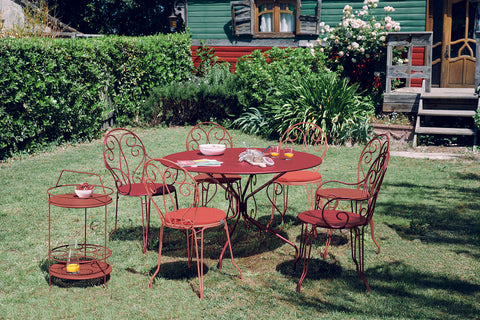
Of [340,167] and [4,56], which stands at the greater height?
[4,56]

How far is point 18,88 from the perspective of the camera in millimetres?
8414

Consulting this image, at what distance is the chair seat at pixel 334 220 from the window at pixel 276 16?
10.5 meters

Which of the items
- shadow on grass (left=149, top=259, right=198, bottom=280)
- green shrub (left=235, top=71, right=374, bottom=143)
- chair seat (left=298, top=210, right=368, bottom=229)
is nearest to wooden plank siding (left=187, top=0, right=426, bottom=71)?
green shrub (left=235, top=71, right=374, bottom=143)

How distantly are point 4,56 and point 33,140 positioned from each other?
151 centimetres

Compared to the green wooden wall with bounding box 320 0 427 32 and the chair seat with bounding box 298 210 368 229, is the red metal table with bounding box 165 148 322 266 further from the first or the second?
the green wooden wall with bounding box 320 0 427 32

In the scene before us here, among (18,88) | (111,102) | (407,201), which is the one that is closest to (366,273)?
(407,201)

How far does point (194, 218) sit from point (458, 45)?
1057 centimetres

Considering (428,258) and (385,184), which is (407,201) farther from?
(428,258)

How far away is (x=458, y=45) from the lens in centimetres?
1245

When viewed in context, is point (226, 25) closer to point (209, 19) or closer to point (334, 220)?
point (209, 19)

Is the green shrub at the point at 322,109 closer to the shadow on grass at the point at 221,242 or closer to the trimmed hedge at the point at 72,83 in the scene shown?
the trimmed hedge at the point at 72,83

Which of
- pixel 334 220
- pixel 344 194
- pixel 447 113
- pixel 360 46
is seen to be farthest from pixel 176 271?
pixel 360 46

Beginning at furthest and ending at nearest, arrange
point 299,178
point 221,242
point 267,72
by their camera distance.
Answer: point 267,72 < point 299,178 < point 221,242

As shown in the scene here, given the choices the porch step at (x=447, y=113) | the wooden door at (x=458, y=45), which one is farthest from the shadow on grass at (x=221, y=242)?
the wooden door at (x=458, y=45)
